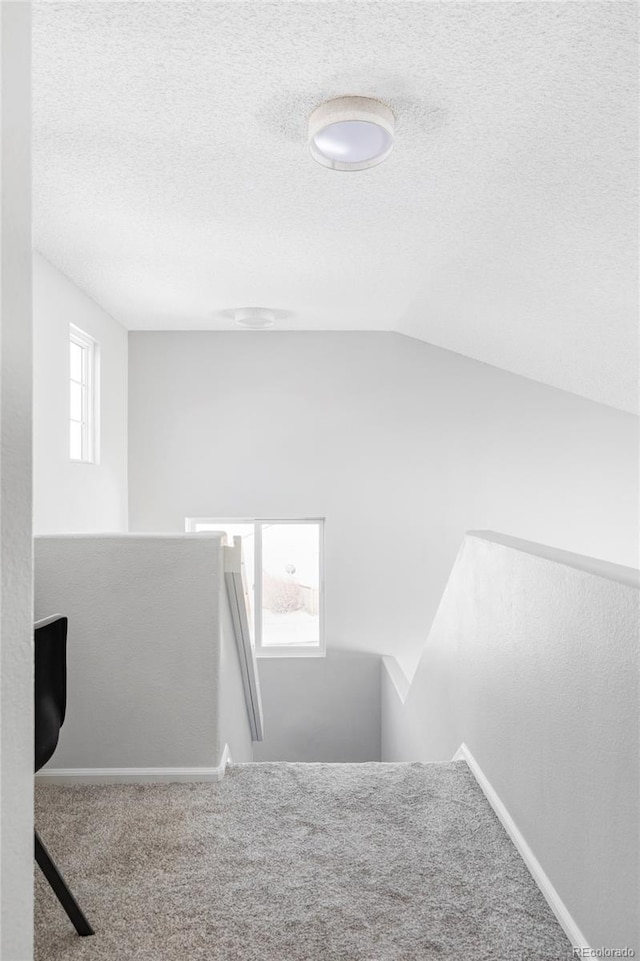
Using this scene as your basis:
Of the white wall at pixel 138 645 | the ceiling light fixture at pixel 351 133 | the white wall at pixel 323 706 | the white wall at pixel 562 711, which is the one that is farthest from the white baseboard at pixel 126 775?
the white wall at pixel 323 706

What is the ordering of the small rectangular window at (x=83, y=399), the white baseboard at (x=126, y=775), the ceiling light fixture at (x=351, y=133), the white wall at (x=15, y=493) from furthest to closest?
the small rectangular window at (x=83, y=399) < the white baseboard at (x=126, y=775) < the ceiling light fixture at (x=351, y=133) < the white wall at (x=15, y=493)

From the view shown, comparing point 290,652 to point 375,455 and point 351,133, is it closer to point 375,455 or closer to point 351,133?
point 375,455

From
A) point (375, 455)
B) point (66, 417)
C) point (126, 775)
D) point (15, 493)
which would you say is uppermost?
point (66, 417)

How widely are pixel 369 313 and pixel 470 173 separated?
2.64m

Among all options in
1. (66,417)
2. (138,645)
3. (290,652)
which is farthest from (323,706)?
(138,645)

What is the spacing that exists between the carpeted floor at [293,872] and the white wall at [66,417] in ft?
5.91

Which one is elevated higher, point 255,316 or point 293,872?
point 255,316

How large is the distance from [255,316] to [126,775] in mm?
3489

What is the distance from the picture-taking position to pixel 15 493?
0.95m

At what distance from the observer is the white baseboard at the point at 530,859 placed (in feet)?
5.70

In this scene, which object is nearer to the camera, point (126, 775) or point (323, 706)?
point (126, 775)
